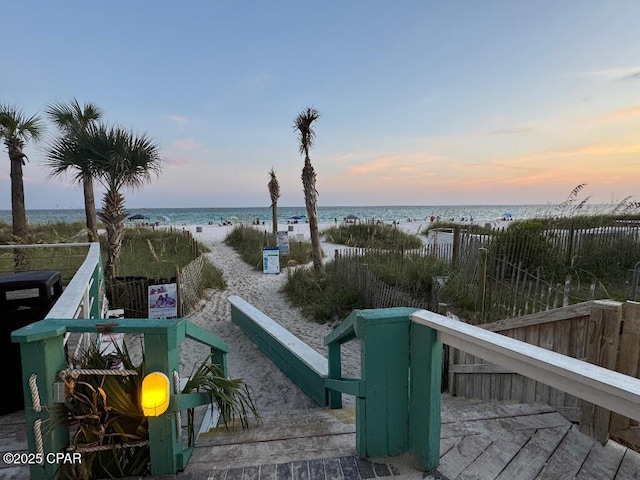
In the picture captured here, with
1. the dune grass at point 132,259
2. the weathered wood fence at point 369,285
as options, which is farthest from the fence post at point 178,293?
the weathered wood fence at point 369,285

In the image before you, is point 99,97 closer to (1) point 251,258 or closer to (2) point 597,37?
(1) point 251,258

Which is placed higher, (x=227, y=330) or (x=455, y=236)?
(x=455, y=236)

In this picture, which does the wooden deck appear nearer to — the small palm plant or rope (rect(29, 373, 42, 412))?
the small palm plant

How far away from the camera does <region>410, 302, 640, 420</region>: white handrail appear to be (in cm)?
103

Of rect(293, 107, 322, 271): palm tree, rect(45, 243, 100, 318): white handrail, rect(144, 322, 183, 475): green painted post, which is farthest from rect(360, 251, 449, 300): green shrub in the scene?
rect(144, 322, 183, 475): green painted post

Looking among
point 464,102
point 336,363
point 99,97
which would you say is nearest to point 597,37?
point 464,102

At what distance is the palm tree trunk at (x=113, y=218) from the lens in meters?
7.88

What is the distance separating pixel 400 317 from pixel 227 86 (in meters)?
15.1

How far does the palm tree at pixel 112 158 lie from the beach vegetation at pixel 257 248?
601 cm

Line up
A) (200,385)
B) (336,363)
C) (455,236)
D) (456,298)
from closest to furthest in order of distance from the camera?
(200,385) < (336,363) < (456,298) < (455,236)

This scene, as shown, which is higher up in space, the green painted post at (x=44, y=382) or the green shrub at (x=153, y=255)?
the green painted post at (x=44, y=382)

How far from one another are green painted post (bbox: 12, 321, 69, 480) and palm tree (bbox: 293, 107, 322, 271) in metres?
9.47

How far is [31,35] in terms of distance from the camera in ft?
30.7

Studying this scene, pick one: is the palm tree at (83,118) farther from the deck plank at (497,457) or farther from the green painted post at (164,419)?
the deck plank at (497,457)
